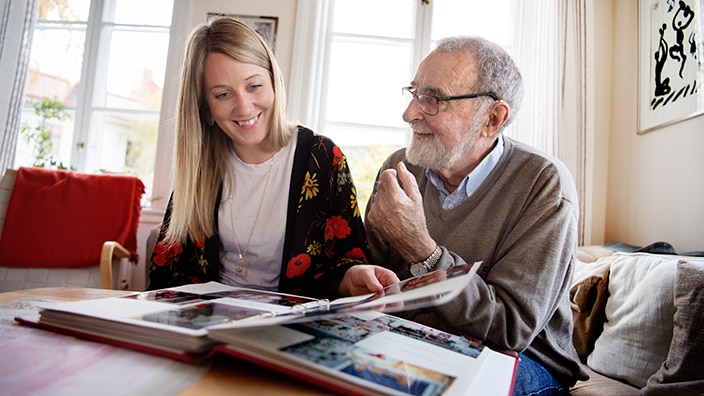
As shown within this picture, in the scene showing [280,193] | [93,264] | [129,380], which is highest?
[280,193]

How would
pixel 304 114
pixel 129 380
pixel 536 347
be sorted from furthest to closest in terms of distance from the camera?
1. pixel 304 114
2. pixel 536 347
3. pixel 129 380

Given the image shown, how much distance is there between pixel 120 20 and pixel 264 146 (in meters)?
2.53

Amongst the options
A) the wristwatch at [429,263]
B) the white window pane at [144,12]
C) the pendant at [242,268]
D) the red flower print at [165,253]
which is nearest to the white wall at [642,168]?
the wristwatch at [429,263]

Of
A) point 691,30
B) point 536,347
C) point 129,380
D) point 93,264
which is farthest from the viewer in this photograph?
point 93,264

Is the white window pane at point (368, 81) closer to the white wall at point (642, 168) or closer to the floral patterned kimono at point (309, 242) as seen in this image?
the white wall at point (642, 168)

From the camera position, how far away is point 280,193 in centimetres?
122

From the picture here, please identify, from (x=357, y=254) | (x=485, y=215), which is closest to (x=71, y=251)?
(x=357, y=254)

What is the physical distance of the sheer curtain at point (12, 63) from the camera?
8.91 feet

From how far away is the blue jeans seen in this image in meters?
0.84

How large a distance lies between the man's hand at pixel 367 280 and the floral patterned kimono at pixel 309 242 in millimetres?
172

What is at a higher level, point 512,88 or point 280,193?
point 512,88

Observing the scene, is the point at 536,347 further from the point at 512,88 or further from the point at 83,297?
the point at 83,297

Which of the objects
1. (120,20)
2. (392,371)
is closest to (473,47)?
(392,371)

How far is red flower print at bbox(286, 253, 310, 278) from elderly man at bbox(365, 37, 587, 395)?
20 centimetres
